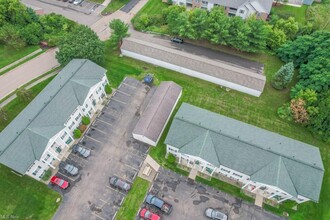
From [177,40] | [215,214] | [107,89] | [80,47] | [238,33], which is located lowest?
[215,214]

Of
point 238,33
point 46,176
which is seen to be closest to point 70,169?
point 46,176

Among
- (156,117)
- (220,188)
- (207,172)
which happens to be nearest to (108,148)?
(156,117)

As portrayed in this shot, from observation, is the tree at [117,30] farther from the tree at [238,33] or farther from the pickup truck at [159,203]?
the pickup truck at [159,203]

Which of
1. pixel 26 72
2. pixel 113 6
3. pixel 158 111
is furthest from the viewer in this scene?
pixel 113 6

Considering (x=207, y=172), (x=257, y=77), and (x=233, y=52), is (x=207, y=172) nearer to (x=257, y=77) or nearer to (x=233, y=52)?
(x=257, y=77)

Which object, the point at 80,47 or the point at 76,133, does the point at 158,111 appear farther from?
the point at 80,47

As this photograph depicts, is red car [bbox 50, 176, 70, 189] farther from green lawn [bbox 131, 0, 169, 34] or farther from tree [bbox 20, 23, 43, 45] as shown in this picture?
green lawn [bbox 131, 0, 169, 34]
